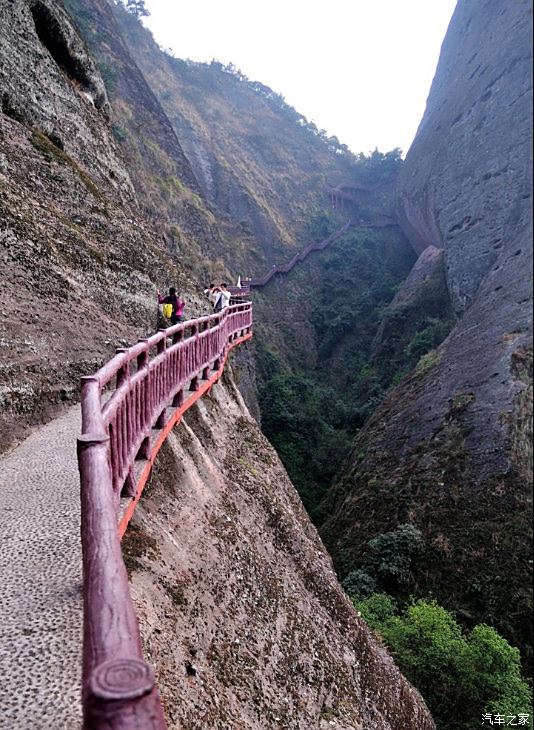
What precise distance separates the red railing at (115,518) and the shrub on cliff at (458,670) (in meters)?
7.57

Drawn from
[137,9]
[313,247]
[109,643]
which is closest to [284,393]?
[313,247]

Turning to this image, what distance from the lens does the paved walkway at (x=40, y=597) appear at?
7.00 feet

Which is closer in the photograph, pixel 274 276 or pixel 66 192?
pixel 66 192

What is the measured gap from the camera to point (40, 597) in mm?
2760

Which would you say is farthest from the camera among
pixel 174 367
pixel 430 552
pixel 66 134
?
pixel 430 552

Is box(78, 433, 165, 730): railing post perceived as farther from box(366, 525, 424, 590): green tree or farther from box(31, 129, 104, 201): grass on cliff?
box(366, 525, 424, 590): green tree

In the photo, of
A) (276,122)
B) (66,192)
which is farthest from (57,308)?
(276,122)

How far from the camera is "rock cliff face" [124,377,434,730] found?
3350 mm

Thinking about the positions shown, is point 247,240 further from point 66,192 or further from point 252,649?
point 252,649

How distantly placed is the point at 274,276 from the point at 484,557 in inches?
1067

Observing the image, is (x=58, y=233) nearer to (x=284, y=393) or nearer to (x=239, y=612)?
(x=239, y=612)

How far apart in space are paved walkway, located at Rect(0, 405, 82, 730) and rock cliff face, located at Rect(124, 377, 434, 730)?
556mm

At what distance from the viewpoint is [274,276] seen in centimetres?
3628

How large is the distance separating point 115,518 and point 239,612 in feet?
9.77
